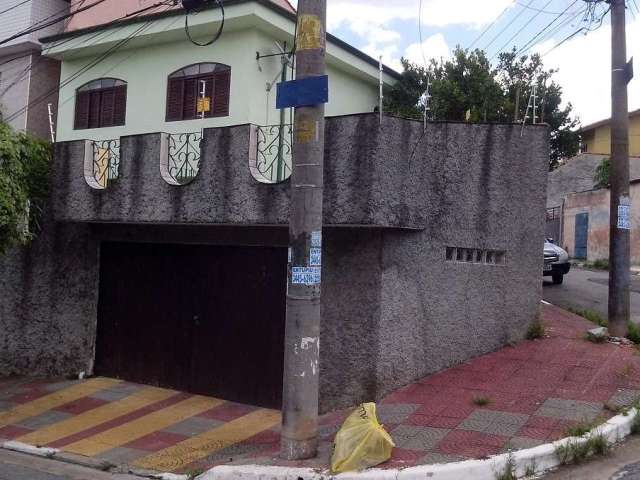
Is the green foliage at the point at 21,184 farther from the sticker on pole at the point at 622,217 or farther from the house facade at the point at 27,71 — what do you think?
the sticker on pole at the point at 622,217

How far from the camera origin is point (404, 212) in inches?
284

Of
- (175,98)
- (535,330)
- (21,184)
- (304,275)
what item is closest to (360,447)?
(304,275)

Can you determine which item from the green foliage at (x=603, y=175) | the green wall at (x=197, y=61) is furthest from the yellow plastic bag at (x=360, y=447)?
the green foliage at (x=603, y=175)

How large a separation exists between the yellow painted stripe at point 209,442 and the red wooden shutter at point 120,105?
7966 mm

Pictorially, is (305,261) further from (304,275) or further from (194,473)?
(194,473)

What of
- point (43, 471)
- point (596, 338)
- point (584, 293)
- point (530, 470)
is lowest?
point (43, 471)

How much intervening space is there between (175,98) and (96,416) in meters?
6.95

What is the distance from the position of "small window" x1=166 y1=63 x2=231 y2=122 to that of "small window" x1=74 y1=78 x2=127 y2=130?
1.32 m

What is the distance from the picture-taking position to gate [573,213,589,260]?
83.6 feet

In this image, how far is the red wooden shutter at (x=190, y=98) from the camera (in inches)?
498

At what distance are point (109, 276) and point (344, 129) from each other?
467 cm

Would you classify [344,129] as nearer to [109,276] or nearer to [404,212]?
[404,212]

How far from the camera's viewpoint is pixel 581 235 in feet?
85.0

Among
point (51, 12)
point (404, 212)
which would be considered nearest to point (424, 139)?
point (404, 212)
